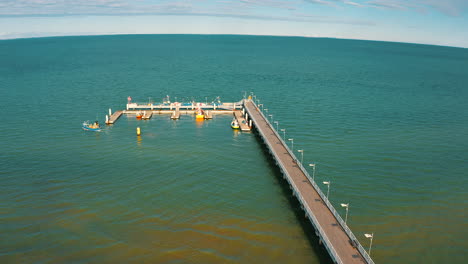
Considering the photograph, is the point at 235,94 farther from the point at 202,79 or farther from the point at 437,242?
the point at 437,242

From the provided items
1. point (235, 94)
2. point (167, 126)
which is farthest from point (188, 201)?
point (235, 94)

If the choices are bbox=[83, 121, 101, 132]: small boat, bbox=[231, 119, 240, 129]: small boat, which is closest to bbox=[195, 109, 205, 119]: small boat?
bbox=[231, 119, 240, 129]: small boat

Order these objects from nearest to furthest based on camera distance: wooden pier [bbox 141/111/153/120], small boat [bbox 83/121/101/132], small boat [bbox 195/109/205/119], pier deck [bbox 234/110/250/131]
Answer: small boat [bbox 83/121/101/132]
pier deck [bbox 234/110/250/131]
small boat [bbox 195/109/205/119]
wooden pier [bbox 141/111/153/120]

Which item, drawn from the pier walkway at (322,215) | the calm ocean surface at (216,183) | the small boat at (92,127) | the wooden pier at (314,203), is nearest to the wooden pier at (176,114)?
the wooden pier at (314,203)

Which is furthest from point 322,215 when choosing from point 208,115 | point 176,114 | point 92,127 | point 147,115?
point 147,115

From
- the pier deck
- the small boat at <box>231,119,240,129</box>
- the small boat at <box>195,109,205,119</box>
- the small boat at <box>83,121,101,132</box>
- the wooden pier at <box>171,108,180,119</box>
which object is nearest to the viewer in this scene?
the small boat at <box>83,121,101,132</box>

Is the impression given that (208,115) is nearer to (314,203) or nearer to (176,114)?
(176,114)

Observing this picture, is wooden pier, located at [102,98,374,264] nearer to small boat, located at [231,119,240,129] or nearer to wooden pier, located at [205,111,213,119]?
small boat, located at [231,119,240,129]
